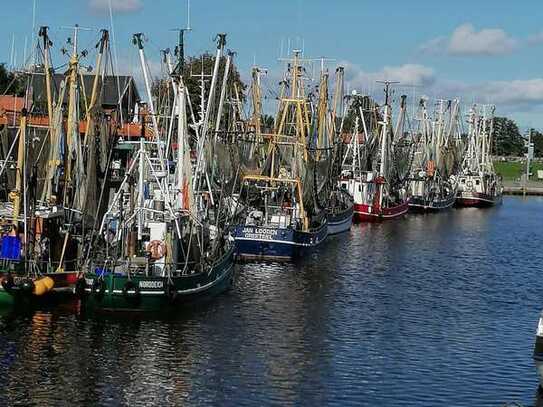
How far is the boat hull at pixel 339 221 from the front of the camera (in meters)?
103

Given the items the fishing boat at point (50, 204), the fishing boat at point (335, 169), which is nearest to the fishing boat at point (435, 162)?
the fishing boat at point (335, 169)

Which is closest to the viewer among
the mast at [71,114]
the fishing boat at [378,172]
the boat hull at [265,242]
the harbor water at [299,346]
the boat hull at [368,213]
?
the harbor water at [299,346]

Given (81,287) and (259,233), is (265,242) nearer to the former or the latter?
(259,233)

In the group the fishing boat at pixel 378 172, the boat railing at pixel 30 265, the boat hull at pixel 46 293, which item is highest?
the fishing boat at pixel 378 172

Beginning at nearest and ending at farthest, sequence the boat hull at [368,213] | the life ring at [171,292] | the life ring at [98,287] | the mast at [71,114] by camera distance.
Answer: the life ring at [98,287]
the life ring at [171,292]
the mast at [71,114]
the boat hull at [368,213]

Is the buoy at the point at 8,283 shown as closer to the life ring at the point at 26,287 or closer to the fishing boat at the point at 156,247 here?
the life ring at the point at 26,287

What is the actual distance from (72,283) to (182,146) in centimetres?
1102

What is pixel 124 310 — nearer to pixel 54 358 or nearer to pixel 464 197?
pixel 54 358

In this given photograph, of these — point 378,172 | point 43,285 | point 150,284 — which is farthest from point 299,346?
point 378,172

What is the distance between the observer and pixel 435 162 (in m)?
167

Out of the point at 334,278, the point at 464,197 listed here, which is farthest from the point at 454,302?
the point at 464,197

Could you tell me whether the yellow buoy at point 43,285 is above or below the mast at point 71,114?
below

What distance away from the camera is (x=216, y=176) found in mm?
81812

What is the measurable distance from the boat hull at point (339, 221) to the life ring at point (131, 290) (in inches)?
1956
